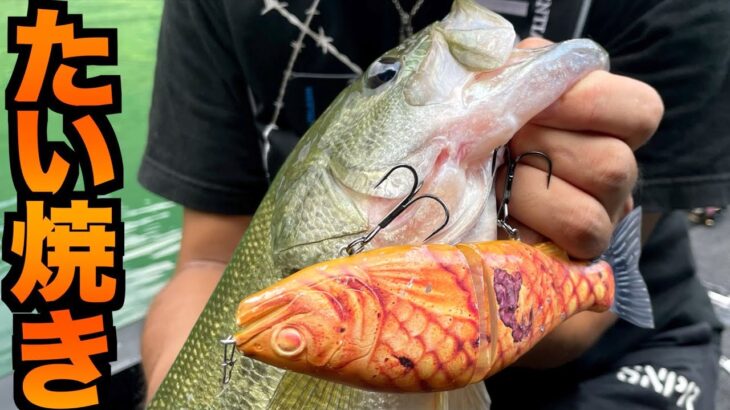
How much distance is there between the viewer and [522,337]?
52cm

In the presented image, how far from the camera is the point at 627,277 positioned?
73 cm

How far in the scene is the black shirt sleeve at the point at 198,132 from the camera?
3.95ft

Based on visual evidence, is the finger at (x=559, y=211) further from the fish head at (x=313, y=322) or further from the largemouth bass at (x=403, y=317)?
the fish head at (x=313, y=322)

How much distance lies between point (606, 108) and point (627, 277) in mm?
225

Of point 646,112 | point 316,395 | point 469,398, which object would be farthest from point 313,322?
point 646,112

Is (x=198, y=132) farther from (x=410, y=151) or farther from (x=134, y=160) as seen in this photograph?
(x=134, y=160)

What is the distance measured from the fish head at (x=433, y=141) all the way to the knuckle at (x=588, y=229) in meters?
0.08

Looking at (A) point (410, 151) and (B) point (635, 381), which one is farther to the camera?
(B) point (635, 381)

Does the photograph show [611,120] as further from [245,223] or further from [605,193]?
[245,223]

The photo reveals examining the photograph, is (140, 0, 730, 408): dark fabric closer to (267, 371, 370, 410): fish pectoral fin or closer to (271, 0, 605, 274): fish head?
(271, 0, 605, 274): fish head

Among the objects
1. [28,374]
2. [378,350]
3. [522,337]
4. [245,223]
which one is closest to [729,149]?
[522,337]

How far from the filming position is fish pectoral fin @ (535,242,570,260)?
626 mm

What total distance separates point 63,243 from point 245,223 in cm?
62

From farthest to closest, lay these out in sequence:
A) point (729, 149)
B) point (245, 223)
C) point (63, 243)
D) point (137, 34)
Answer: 1. point (137, 34)
2. point (63, 243)
3. point (245, 223)
4. point (729, 149)
